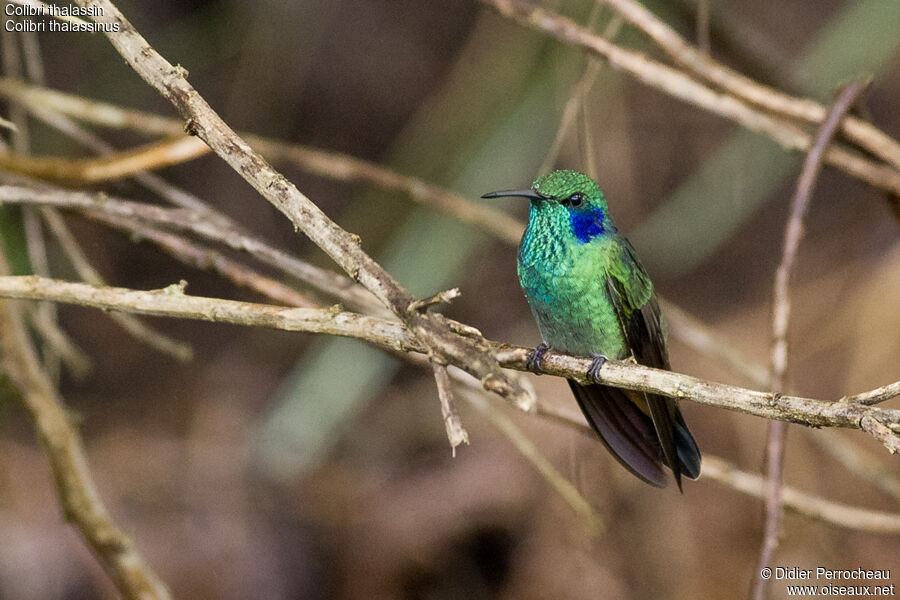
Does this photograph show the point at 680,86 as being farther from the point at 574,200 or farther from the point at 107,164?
the point at 107,164

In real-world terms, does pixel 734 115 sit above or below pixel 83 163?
above

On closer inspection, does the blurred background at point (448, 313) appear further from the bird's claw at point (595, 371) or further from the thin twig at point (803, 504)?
the bird's claw at point (595, 371)

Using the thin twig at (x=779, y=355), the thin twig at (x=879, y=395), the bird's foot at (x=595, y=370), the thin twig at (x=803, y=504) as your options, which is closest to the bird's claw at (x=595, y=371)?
the bird's foot at (x=595, y=370)

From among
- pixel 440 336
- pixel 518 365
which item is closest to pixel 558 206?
pixel 518 365

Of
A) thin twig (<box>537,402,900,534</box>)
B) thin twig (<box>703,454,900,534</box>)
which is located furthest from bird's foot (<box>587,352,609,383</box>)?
thin twig (<box>703,454,900,534</box>)

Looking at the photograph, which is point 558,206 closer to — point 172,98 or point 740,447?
point 172,98

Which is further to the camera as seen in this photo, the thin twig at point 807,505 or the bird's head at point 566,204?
the thin twig at point 807,505
